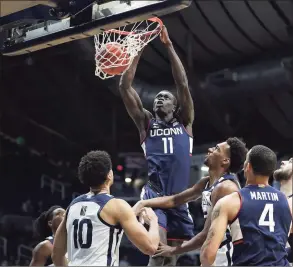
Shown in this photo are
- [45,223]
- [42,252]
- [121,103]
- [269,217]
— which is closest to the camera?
[269,217]

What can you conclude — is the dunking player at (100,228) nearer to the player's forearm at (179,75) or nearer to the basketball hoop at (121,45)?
the basketball hoop at (121,45)

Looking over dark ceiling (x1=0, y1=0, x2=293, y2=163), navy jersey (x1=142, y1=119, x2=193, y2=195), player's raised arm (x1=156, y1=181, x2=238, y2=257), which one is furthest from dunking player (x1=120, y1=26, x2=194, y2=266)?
dark ceiling (x1=0, y1=0, x2=293, y2=163)

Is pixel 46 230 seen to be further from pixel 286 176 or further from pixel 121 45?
pixel 286 176

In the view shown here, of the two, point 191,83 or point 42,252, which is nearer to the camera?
point 42,252

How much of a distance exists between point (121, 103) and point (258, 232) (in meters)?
12.3

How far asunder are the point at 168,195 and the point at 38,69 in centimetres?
1037

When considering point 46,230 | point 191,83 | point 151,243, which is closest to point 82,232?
point 151,243

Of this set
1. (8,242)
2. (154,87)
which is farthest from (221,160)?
(8,242)

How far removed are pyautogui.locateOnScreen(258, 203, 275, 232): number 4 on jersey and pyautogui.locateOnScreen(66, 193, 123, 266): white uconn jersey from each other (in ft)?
2.69

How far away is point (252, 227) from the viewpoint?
3.83 m

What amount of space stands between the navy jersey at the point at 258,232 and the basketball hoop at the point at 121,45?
6.51ft

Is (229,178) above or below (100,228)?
above

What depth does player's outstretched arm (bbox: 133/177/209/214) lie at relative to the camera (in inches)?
205

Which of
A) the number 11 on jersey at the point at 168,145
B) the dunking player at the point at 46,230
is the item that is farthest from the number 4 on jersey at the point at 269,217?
the dunking player at the point at 46,230
